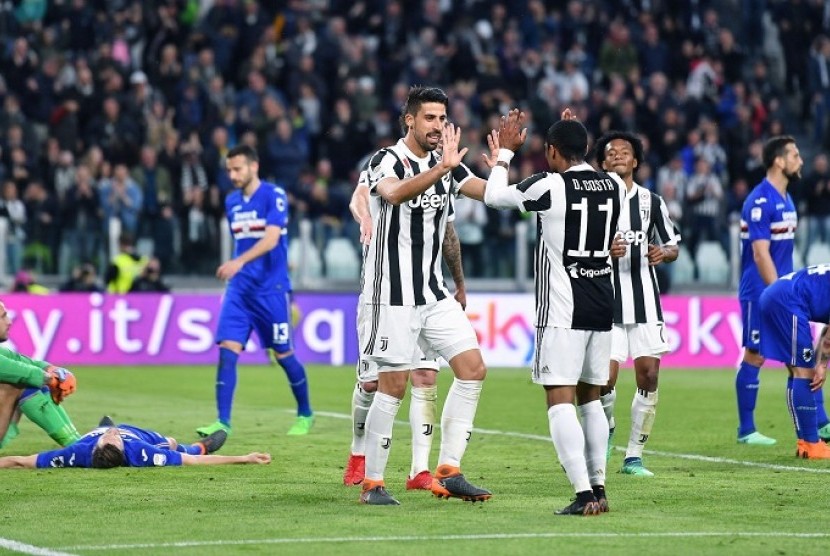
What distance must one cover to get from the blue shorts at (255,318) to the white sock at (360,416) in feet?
10.5

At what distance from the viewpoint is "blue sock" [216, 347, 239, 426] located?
12.9 metres

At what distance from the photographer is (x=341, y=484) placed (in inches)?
387

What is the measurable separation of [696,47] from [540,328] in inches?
822

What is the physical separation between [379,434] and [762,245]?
486 cm

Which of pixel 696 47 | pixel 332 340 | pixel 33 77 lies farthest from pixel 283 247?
pixel 696 47

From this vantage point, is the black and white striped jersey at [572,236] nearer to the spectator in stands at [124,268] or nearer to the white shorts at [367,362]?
the white shorts at [367,362]

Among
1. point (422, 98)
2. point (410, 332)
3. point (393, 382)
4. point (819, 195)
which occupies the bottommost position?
point (393, 382)

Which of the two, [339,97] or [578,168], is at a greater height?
[339,97]

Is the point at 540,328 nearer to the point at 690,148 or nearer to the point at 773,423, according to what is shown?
the point at 773,423

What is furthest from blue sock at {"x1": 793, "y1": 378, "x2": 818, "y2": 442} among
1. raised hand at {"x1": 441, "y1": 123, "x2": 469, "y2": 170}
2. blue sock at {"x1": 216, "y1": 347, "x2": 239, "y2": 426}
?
blue sock at {"x1": 216, "y1": 347, "x2": 239, "y2": 426}

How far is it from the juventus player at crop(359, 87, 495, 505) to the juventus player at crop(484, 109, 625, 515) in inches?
18.4

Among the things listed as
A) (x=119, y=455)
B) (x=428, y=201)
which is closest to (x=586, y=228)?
(x=428, y=201)

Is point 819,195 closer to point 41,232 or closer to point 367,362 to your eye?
point 41,232

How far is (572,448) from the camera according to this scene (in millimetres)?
8250
